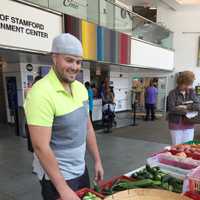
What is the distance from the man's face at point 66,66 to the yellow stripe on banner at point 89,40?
5055mm

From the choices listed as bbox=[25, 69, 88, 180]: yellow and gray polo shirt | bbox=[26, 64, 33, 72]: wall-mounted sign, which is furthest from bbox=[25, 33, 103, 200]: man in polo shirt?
bbox=[26, 64, 33, 72]: wall-mounted sign

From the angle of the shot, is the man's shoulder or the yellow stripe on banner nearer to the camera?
the man's shoulder

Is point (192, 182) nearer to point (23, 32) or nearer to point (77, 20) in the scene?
point (23, 32)

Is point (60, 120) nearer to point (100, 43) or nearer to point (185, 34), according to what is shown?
point (100, 43)

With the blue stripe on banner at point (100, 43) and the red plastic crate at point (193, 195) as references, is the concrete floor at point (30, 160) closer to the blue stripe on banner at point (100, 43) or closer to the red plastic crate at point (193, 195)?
the red plastic crate at point (193, 195)

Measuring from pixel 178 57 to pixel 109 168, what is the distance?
34.5ft

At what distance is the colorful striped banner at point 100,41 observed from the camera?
232 inches

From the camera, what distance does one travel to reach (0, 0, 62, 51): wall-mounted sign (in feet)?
13.7

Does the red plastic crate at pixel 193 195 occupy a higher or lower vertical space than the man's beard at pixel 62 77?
lower

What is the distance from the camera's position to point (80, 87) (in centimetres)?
154

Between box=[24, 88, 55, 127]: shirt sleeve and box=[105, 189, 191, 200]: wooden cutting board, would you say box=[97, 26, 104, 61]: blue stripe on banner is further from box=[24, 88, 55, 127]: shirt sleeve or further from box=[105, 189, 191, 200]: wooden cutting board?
box=[105, 189, 191, 200]: wooden cutting board

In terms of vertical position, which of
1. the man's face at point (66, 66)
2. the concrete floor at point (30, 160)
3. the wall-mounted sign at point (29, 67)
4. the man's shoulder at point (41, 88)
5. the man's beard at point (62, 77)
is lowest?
the concrete floor at point (30, 160)

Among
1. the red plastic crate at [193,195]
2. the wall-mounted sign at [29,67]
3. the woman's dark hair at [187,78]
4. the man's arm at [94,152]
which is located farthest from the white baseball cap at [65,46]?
the wall-mounted sign at [29,67]

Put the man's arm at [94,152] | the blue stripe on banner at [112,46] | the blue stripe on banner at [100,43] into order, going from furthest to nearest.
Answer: the blue stripe on banner at [112,46], the blue stripe on banner at [100,43], the man's arm at [94,152]
